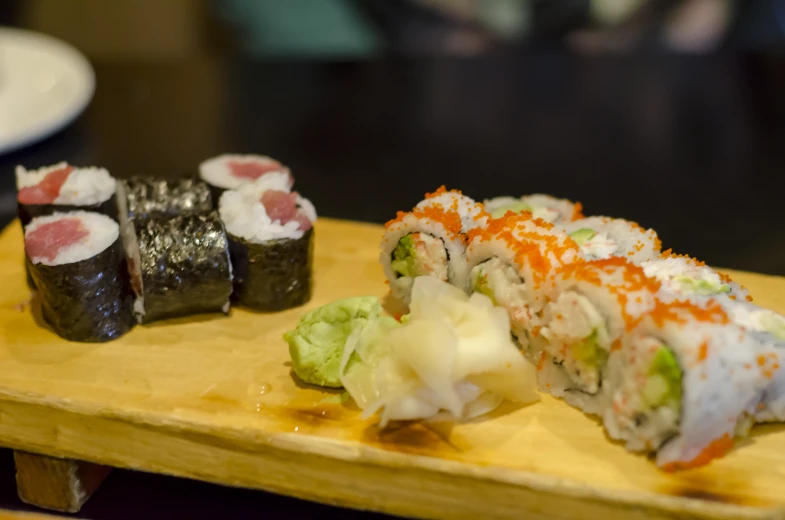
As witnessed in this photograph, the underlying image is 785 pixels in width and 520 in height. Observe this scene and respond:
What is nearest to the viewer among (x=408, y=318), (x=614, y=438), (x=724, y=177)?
(x=614, y=438)

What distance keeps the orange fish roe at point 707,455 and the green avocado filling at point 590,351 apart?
270 mm

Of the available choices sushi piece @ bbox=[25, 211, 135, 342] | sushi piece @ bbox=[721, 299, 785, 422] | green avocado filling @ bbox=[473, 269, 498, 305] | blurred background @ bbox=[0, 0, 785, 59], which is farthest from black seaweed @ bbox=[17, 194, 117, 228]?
blurred background @ bbox=[0, 0, 785, 59]

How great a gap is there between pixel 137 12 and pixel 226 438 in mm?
4811

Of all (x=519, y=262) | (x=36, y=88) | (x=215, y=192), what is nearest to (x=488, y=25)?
(x=36, y=88)

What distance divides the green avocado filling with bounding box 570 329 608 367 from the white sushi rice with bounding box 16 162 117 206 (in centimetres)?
146

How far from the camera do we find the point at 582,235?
2020mm

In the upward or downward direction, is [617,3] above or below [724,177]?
above

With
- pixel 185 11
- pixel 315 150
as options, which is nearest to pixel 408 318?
pixel 315 150

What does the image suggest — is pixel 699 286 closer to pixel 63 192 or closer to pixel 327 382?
pixel 327 382

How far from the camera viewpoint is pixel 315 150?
3.71 m

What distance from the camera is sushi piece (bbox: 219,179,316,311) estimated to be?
6.89 ft

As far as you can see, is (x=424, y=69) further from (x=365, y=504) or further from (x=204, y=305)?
(x=365, y=504)

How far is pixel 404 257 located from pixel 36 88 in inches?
101

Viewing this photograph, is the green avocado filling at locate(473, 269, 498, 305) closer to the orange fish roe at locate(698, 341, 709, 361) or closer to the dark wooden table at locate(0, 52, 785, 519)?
the orange fish roe at locate(698, 341, 709, 361)
